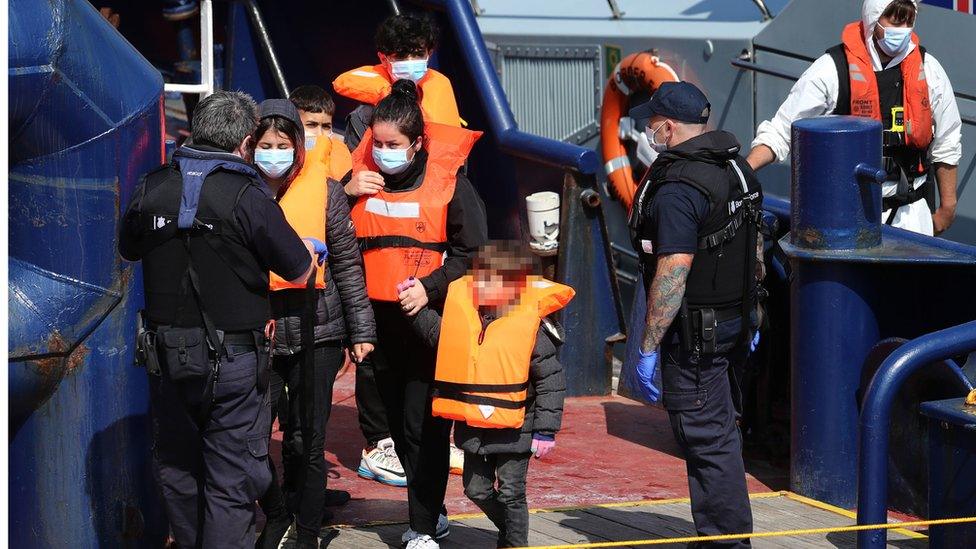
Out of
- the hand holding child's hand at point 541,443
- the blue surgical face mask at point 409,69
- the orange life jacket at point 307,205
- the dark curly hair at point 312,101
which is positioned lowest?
the hand holding child's hand at point 541,443

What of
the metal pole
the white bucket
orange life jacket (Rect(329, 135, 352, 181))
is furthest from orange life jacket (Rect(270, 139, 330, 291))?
the metal pole

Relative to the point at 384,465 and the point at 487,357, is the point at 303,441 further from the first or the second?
the point at 384,465

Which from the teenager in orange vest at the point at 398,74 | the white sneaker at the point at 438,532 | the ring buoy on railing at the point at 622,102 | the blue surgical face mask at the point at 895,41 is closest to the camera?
the white sneaker at the point at 438,532

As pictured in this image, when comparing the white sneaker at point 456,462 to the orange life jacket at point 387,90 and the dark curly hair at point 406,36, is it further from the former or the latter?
the dark curly hair at point 406,36

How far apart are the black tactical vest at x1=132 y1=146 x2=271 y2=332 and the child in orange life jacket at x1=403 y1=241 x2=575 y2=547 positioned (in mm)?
712

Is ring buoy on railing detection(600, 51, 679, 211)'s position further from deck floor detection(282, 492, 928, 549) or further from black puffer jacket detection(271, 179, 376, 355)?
black puffer jacket detection(271, 179, 376, 355)

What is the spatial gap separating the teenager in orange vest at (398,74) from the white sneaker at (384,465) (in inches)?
50.6

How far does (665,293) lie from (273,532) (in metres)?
1.60

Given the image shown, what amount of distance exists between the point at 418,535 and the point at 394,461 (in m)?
1.02

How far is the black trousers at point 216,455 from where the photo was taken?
4.18m

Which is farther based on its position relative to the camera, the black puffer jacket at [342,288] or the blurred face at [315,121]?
the blurred face at [315,121]

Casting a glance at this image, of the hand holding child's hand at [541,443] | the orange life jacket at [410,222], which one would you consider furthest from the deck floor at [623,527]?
the orange life jacket at [410,222]

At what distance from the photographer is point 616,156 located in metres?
10.1

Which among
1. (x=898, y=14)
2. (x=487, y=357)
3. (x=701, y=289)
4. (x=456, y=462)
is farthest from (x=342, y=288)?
(x=898, y=14)
